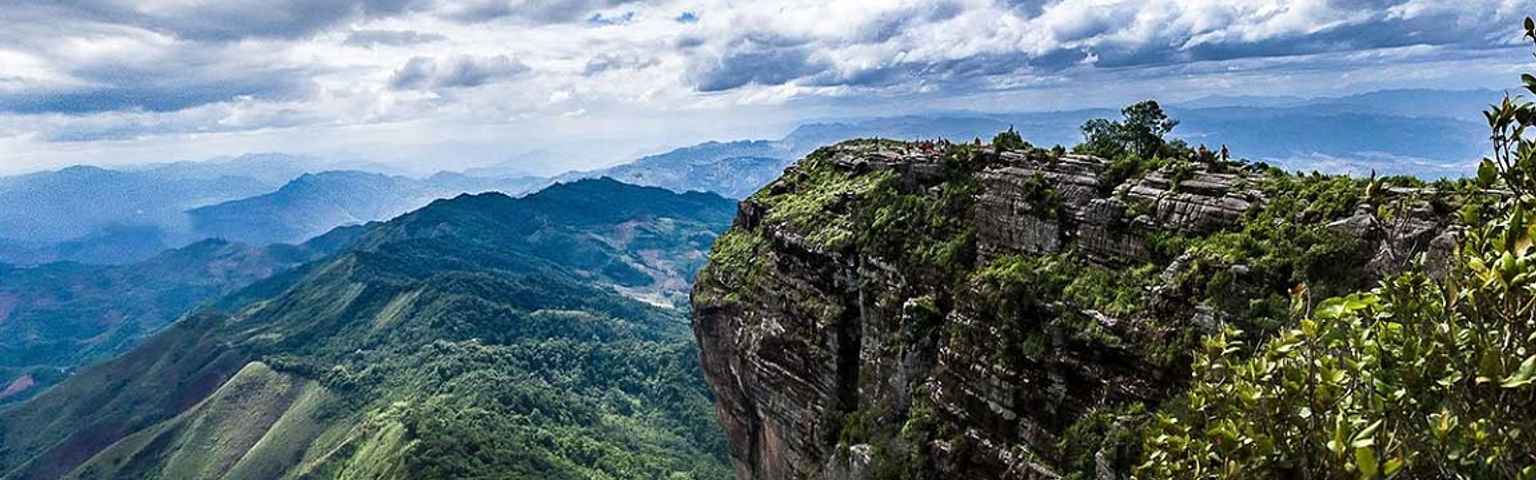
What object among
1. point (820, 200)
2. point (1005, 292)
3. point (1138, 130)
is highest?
point (1138, 130)

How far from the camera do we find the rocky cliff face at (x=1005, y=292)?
21.8 meters

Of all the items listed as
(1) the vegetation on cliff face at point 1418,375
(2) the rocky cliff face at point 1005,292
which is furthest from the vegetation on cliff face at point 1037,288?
(1) the vegetation on cliff face at point 1418,375

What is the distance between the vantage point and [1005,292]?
26953 millimetres

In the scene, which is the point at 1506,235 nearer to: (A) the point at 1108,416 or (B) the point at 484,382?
(A) the point at 1108,416

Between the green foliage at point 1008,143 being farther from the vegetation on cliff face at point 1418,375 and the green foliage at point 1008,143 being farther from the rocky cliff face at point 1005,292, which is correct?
the vegetation on cliff face at point 1418,375

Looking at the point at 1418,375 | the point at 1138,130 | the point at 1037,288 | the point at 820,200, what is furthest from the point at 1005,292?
the point at 1418,375

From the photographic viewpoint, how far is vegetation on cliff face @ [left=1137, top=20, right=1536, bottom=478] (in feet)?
17.8

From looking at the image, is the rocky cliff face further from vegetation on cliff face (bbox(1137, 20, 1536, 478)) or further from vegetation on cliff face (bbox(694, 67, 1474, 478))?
vegetation on cliff face (bbox(1137, 20, 1536, 478))

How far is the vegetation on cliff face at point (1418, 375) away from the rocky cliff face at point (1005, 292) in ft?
45.4

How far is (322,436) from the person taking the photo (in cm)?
15738

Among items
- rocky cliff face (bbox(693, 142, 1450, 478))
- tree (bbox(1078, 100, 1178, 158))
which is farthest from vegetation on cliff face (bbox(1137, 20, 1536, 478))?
tree (bbox(1078, 100, 1178, 158))

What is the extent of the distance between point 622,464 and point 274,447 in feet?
238

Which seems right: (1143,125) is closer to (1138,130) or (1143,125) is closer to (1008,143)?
(1138,130)

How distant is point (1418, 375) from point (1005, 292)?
21.0 meters
